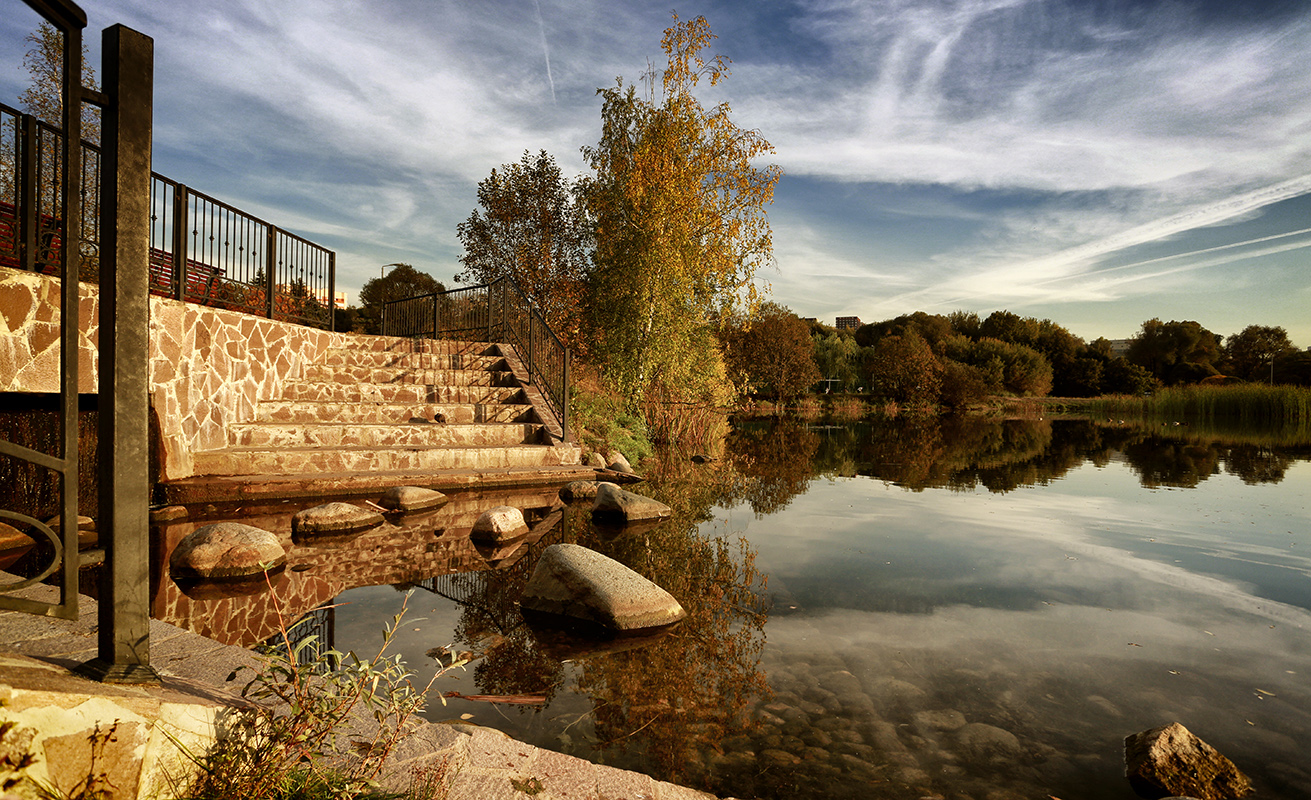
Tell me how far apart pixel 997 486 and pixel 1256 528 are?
3.55 meters

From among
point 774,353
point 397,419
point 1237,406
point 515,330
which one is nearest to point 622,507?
point 397,419

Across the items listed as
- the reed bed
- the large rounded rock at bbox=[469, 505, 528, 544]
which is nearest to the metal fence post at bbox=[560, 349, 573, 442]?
the large rounded rock at bbox=[469, 505, 528, 544]

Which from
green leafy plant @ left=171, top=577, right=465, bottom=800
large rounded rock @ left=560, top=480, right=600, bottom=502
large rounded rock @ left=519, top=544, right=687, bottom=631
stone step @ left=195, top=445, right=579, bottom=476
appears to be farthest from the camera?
large rounded rock @ left=560, top=480, right=600, bottom=502

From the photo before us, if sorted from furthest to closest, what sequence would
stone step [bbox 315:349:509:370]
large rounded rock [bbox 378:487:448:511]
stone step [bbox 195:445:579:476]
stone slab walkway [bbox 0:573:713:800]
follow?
stone step [bbox 315:349:509:370] < stone step [bbox 195:445:579:476] < large rounded rock [bbox 378:487:448:511] < stone slab walkway [bbox 0:573:713:800]

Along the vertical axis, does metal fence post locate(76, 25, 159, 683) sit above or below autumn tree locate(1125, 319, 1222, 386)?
below

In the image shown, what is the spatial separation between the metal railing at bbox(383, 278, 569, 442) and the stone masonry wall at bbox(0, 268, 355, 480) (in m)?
3.61

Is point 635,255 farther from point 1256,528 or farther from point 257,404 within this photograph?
point 1256,528

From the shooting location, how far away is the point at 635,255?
14117 millimetres

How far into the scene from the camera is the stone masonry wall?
588 centimetres

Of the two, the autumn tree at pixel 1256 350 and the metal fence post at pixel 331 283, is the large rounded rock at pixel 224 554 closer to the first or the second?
the metal fence post at pixel 331 283

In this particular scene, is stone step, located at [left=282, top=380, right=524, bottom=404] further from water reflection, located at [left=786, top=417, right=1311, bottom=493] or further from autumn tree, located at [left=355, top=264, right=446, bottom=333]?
autumn tree, located at [left=355, top=264, right=446, bottom=333]

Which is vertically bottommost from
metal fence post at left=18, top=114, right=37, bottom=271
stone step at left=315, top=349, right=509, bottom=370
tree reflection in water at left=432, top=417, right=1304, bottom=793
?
tree reflection in water at left=432, top=417, right=1304, bottom=793

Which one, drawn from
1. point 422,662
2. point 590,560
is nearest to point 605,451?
point 590,560

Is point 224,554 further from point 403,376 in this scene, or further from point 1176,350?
point 1176,350
